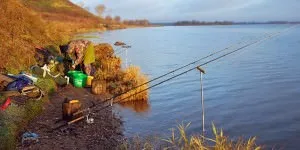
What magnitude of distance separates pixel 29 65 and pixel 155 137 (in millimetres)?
10129

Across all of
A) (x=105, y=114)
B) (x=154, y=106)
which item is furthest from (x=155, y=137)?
(x=154, y=106)

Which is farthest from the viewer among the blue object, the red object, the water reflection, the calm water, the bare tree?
the bare tree

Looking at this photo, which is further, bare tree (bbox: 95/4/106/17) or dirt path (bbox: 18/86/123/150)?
bare tree (bbox: 95/4/106/17)

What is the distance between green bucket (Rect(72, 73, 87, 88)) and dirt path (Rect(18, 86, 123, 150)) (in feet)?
12.0

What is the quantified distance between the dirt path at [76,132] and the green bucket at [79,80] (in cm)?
367

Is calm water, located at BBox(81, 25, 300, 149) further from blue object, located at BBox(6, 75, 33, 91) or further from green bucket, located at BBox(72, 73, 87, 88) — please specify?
blue object, located at BBox(6, 75, 33, 91)

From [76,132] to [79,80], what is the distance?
23.6ft

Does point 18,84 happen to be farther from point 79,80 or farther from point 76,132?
point 79,80

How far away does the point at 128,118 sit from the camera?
15234mm

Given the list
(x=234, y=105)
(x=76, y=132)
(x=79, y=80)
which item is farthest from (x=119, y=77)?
(x=76, y=132)

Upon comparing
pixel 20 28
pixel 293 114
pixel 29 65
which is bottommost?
pixel 293 114

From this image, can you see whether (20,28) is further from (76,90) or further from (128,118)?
(128,118)

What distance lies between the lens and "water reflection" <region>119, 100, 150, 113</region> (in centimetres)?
1674

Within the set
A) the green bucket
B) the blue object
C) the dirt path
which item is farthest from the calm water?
the blue object
